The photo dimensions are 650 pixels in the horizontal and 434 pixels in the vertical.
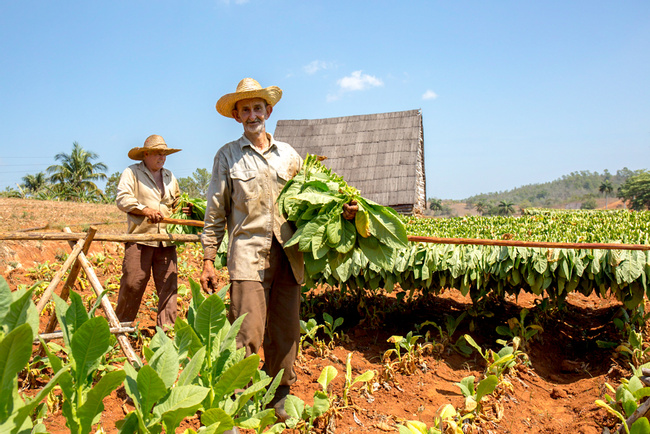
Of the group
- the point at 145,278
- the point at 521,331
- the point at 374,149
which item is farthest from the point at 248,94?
the point at 374,149

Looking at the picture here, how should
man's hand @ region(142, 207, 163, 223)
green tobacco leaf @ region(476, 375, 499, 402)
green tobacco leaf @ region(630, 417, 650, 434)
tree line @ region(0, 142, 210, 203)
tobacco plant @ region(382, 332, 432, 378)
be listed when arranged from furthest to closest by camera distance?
1. tree line @ region(0, 142, 210, 203)
2. man's hand @ region(142, 207, 163, 223)
3. tobacco plant @ region(382, 332, 432, 378)
4. green tobacco leaf @ region(476, 375, 499, 402)
5. green tobacco leaf @ region(630, 417, 650, 434)

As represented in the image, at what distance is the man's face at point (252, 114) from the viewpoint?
2803 mm

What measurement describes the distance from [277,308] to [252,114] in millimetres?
1185

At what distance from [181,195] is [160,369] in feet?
9.99

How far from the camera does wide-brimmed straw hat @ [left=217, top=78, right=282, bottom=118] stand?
9.00ft

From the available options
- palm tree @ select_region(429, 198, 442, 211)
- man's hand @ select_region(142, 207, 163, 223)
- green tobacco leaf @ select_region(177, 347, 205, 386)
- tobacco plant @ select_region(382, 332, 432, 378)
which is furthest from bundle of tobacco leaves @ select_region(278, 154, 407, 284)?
palm tree @ select_region(429, 198, 442, 211)

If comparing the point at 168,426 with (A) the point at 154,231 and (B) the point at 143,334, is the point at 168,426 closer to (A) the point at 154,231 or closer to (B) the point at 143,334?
(A) the point at 154,231

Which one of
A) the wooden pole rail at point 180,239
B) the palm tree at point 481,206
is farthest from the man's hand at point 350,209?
the palm tree at point 481,206

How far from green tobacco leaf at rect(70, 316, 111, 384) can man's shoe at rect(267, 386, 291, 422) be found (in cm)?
159

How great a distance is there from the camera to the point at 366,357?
4.09 metres

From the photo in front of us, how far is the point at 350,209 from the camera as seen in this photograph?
2459 mm

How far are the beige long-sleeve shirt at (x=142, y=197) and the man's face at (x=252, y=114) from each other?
1.55m

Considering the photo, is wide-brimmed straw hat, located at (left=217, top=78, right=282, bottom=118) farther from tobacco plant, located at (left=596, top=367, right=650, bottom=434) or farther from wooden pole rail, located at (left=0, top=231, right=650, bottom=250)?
tobacco plant, located at (left=596, top=367, right=650, bottom=434)

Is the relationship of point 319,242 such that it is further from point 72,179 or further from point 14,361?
point 72,179
